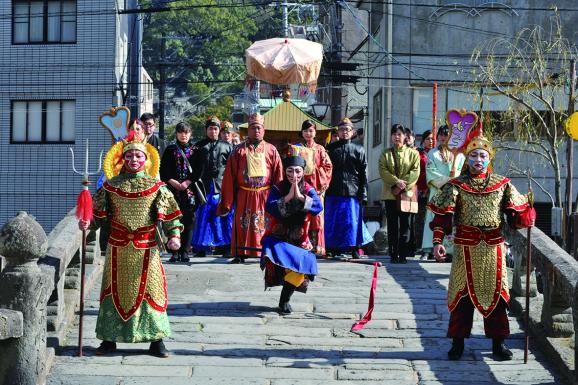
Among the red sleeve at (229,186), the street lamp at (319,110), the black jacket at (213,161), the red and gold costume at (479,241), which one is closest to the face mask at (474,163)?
the red and gold costume at (479,241)

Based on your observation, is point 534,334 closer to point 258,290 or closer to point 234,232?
point 258,290

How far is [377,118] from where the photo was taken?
28.4 metres

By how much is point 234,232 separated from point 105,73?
16.1 meters

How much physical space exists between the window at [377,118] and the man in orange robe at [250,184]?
1457 centimetres

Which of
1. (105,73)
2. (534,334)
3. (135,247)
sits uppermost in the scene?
(105,73)

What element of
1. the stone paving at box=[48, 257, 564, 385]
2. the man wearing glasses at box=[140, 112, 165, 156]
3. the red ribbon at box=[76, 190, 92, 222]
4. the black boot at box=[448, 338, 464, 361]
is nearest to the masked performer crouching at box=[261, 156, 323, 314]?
the stone paving at box=[48, 257, 564, 385]

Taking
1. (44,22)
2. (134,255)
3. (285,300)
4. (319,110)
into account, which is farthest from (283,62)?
(319,110)

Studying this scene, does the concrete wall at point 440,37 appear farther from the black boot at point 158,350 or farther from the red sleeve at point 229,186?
the black boot at point 158,350

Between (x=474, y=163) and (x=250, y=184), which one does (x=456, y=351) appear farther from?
(x=250, y=184)

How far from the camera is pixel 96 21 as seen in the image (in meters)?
28.2

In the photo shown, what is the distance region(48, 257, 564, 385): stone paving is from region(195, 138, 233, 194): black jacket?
7.83ft

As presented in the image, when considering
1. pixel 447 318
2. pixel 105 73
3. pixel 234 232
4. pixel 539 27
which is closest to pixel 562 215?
pixel 539 27

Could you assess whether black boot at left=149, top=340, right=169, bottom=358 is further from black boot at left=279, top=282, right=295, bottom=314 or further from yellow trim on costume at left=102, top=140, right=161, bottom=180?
black boot at left=279, top=282, right=295, bottom=314

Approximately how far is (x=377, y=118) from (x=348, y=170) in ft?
47.3
